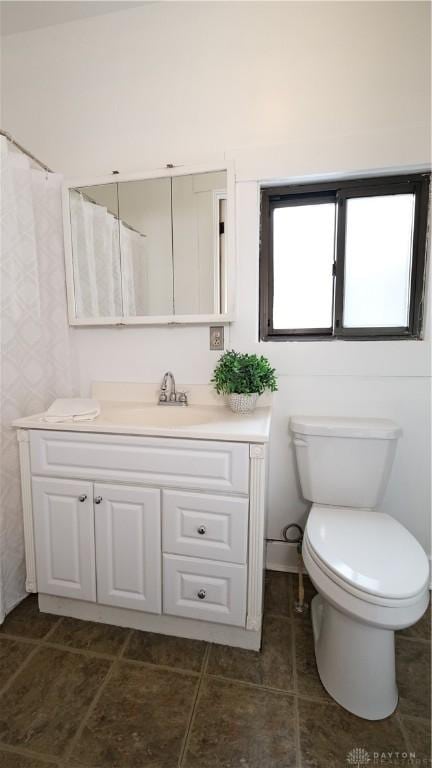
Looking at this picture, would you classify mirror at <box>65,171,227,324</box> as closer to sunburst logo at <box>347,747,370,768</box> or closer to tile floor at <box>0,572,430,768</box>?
tile floor at <box>0,572,430,768</box>

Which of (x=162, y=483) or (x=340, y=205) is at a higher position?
(x=340, y=205)

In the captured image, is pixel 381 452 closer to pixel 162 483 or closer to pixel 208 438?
pixel 208 438

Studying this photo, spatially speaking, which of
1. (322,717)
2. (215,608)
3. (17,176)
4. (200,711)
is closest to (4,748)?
(200,711)

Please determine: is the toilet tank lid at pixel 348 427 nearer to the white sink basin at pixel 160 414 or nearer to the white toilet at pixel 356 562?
the white toilet at pixel 356 562

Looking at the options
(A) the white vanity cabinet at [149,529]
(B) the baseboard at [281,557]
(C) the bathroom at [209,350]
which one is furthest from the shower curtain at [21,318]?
(B) the baseboard at [281,557]

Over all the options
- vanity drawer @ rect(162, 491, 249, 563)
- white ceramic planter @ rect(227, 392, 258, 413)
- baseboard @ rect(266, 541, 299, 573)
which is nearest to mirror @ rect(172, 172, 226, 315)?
white ceramic planter @ rect(227, 392, 258, 413)

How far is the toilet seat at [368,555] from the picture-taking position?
0.84 meters

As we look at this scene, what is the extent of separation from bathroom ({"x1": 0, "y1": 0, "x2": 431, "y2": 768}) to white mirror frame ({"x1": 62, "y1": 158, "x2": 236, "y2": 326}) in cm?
1

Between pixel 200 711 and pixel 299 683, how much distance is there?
13.1 inches

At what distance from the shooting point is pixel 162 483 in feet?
3.60

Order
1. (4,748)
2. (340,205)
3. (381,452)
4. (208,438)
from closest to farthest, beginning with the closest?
(4,748) → (208,438) → (381,452) → (340,205)

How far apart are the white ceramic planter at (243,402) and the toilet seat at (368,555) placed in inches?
18.8

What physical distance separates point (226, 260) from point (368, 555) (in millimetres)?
1243

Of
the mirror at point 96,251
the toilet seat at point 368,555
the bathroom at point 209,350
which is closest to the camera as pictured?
the toilet seat at point 368,555
